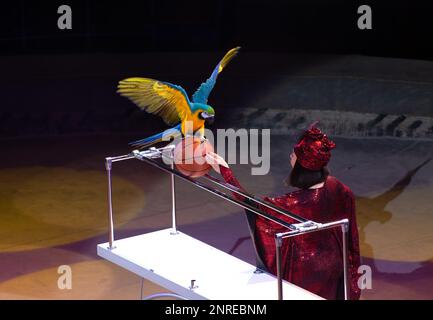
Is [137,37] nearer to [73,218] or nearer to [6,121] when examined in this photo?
[6,121]

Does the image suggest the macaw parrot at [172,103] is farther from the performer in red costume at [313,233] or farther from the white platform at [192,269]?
the white platform at [192,269]

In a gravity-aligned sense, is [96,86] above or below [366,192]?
above

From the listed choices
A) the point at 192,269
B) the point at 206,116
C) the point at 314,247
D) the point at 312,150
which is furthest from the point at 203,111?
the point at 314,247

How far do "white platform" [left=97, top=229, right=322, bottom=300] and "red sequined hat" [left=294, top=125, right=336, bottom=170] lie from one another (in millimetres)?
590

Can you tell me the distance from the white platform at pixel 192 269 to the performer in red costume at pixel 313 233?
0.76ft

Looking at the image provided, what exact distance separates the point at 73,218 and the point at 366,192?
239 cm

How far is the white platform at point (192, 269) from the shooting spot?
14.4 feet

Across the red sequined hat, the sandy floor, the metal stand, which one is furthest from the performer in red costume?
the sandy floor

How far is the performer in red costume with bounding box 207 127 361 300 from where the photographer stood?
484cm

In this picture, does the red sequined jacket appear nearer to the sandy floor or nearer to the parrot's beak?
the parrot's beak

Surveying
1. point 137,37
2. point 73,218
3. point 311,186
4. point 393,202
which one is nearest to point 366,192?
point 393,202

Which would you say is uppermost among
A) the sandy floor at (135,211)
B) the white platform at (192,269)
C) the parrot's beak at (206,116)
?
the parrot's beak at (206,116)

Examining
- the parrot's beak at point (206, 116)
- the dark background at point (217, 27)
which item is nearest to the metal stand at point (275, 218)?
the parrot's beak at point (206, 116)

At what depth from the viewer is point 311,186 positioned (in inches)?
195
